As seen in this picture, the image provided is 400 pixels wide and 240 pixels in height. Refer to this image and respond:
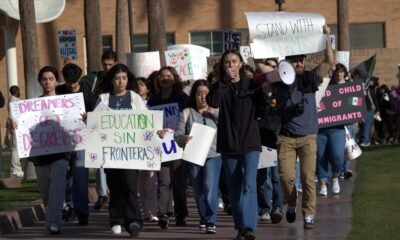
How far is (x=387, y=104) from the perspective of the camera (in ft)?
116

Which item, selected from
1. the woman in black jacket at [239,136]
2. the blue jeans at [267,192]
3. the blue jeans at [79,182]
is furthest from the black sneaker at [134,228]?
the blue jeans at [267,192]

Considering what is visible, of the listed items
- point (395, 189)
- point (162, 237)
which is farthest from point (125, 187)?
point (395, 189)

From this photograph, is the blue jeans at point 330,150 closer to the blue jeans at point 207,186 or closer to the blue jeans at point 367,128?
the blue jeans at point 207,186

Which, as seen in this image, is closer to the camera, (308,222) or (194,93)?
(308,222)

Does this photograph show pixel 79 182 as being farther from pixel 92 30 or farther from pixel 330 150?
pixel 92 30

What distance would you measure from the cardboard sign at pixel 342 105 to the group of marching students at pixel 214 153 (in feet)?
9.39

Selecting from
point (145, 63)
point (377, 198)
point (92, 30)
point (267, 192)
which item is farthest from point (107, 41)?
point (267, 192)

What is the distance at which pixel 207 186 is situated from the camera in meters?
13.2

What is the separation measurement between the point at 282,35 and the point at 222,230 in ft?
7.47

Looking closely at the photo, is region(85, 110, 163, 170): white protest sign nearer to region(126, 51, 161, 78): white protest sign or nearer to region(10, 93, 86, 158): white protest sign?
region(10, 93, 86, 158): white protest sign

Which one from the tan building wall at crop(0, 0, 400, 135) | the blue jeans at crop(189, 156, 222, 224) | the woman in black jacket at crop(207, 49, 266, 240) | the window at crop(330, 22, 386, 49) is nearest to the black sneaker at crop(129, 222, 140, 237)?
the blue jeans at crop(189, 156, 222, 224)

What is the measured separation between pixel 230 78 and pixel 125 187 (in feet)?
6.07

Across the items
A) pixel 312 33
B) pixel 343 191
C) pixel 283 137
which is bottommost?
pixel 343 191

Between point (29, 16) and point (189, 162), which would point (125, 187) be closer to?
point (189, 162)
